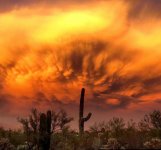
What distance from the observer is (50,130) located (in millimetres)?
25047

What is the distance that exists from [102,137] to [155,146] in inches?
260

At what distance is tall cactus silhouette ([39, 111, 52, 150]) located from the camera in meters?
24.3

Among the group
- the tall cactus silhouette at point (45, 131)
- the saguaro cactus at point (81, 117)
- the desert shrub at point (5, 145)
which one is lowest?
the desert shrub at point (5, 145)

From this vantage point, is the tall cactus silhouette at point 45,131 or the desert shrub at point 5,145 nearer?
the tall cactus silhouette at point 45,131

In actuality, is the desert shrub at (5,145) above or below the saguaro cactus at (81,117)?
below

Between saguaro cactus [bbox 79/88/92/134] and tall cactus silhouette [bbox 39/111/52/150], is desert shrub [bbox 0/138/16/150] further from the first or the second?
saguaro cactus [bbox 79/88/92/134]

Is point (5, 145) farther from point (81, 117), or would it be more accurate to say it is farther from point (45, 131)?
point (81, 117)

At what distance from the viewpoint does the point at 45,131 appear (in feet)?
80.5

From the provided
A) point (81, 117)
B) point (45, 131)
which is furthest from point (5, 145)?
point (81, 117)

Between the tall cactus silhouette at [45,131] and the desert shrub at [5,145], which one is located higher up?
the tall cactus silhouette at [45,131]

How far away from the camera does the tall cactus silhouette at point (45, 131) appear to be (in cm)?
2430

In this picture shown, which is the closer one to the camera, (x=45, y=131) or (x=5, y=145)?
(x=45, y=131)

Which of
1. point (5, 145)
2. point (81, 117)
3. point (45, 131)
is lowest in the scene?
point (5, 145)

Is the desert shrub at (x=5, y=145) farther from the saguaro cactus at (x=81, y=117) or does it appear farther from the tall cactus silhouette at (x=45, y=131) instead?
the saguaro cactus at (x=81, y=117)
